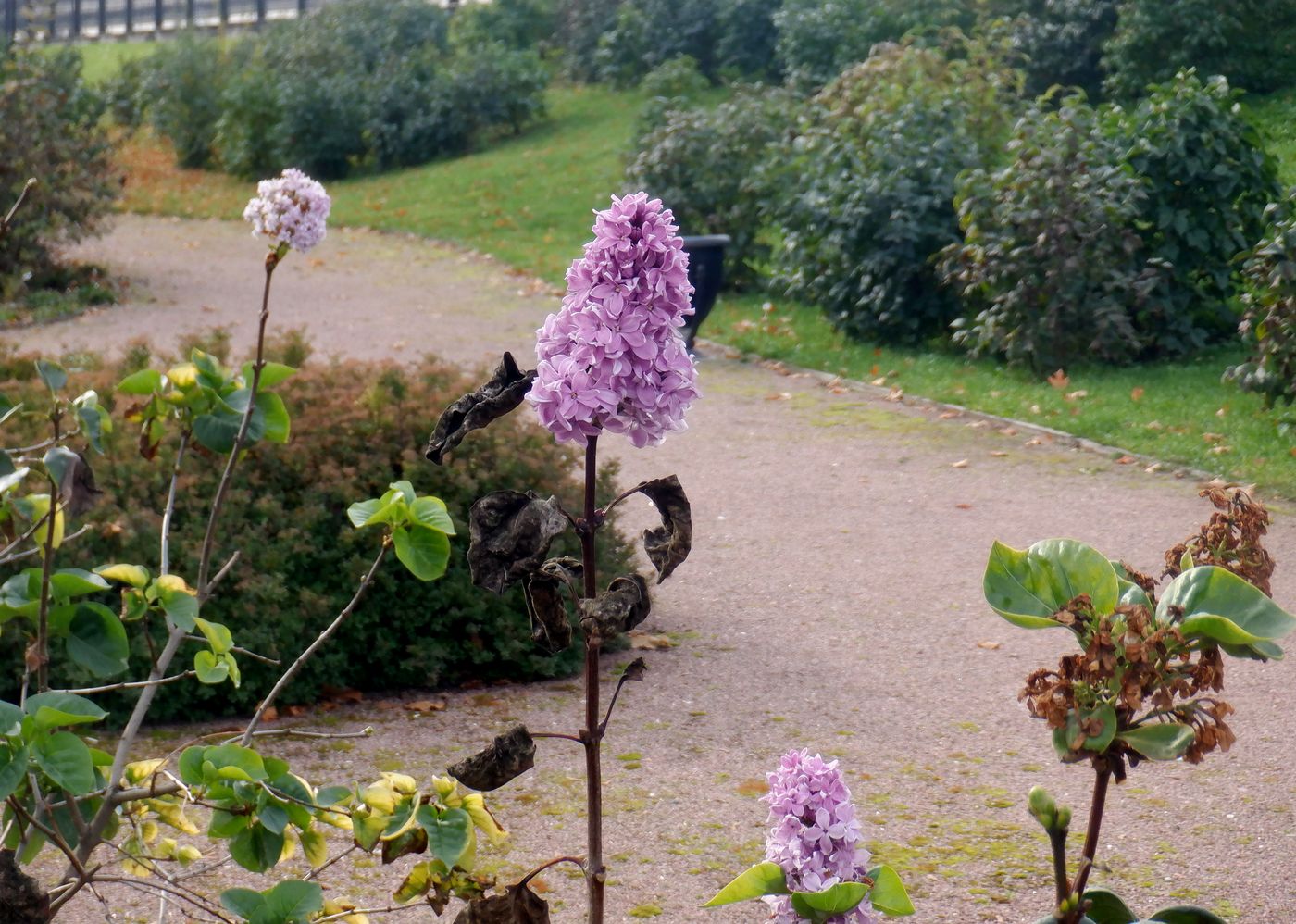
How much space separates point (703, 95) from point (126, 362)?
64.1 ft

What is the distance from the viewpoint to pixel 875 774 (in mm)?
4359

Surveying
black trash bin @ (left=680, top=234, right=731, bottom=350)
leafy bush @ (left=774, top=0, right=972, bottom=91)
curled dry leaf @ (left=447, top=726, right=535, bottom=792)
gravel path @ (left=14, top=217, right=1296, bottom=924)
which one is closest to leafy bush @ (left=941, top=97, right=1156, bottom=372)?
gravel path @ (left=14, top=217, right=1296, bottom=924)

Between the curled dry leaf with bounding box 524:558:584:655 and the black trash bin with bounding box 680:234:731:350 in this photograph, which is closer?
the curled dry leaf with bounding box 524:558:584:655

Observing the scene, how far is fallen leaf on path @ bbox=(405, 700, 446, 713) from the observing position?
4.89 m

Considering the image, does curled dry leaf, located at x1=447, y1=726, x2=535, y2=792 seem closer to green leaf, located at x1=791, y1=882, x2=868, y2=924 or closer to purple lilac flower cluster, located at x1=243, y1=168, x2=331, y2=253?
green leaf, located at x1=791, y1=882, x2=868, y2=924

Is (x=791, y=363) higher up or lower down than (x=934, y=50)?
lower down

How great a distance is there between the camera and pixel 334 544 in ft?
16.5

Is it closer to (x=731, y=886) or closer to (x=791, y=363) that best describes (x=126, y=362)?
(x=731, y=886)

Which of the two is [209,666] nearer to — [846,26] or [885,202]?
[885,202]

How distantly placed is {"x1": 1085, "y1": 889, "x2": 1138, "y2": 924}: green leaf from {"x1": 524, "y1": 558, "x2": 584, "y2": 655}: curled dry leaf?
78cm

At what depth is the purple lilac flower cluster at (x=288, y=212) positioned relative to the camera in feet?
10.8

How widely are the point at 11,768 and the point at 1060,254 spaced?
9296 millimetres

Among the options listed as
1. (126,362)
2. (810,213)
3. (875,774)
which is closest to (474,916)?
(875,774)

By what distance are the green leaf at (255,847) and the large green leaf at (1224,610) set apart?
1272 millimetres
